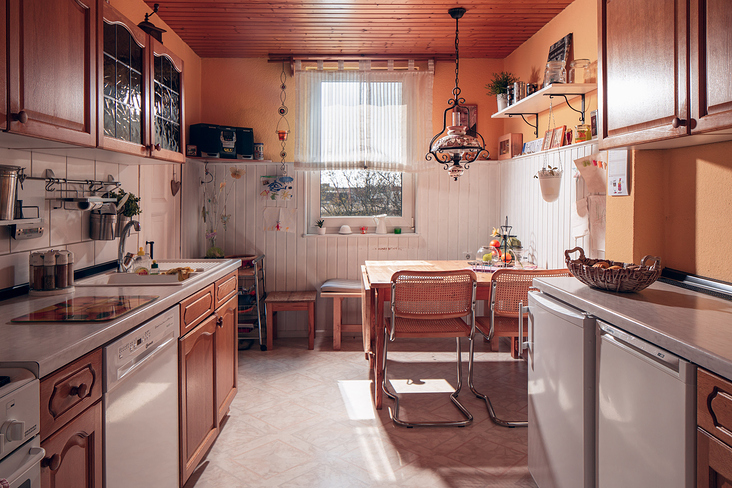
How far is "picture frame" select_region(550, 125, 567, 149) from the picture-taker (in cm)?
339

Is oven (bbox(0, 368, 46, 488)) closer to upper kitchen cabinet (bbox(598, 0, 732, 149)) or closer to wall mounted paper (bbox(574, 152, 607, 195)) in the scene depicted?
upper kitchen cabinet (bbox(598, 0, 732, 149))

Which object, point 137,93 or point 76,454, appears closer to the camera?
point 76,454

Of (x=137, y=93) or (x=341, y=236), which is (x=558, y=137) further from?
(x=137, y=93)

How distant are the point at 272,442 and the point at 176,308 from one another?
1.07 m

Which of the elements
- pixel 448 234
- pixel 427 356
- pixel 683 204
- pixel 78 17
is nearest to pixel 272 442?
pixel 427 356

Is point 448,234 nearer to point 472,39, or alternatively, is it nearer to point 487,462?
point 472,39

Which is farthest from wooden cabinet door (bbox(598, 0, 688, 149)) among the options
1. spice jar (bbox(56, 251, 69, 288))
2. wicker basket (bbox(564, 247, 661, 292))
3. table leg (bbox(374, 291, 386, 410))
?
spice jar (bbox(56, 251, 69, 288))

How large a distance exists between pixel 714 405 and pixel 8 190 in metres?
2.25

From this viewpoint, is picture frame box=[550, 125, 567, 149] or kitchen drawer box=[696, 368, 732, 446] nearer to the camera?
kitchen drawer box=[696, 368, 732, 446]

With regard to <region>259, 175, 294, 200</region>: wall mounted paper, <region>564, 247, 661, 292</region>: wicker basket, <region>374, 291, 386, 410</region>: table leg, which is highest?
<region>259, 175, 294, 200</region>: wall mounted paper

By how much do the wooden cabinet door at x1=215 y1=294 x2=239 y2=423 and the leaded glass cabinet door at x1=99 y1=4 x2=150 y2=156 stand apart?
3.04ft

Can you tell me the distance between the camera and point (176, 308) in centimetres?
189

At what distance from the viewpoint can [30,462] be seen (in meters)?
1.00

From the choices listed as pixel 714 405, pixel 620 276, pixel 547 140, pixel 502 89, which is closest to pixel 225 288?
pixel 620 276
